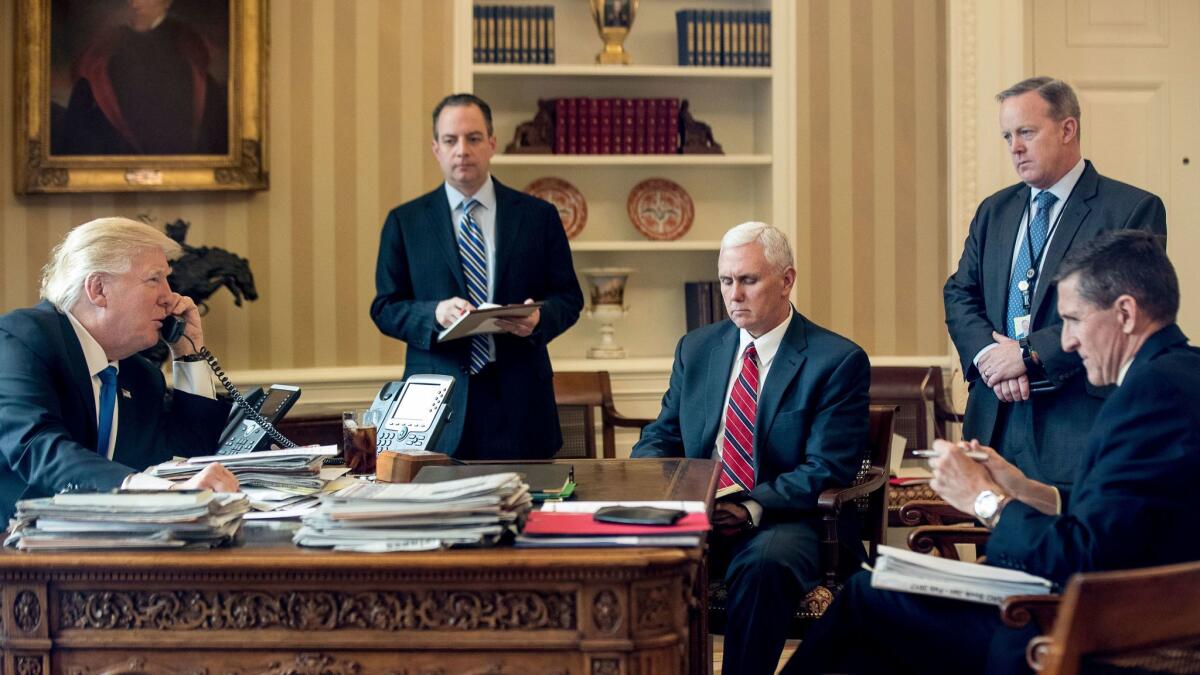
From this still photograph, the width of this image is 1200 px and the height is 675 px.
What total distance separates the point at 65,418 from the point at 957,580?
1.77 m

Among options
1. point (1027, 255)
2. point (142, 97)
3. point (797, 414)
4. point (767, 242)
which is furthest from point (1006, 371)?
point (142, 97)

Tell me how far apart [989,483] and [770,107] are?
128 inches

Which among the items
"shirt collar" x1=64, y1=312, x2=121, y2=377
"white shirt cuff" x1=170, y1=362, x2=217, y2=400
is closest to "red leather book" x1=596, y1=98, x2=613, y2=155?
"white shirt cuff" x1=170, y1=362, x2=217, y2=400

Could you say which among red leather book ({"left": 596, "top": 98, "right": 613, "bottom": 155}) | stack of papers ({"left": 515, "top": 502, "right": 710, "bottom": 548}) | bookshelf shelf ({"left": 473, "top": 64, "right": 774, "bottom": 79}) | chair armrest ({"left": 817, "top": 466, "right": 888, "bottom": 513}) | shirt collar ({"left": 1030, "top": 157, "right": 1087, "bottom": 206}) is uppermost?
bookshelf shelf ({"left": 473, "top": 64, "right": 774, "bottom": 79})

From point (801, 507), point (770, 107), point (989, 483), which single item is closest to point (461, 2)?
point (770, 107)

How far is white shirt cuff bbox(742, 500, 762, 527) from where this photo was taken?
9.74 ft

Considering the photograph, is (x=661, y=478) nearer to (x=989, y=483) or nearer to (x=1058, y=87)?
(x=989, y=483)

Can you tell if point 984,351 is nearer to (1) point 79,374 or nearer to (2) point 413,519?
(2) point 413,519

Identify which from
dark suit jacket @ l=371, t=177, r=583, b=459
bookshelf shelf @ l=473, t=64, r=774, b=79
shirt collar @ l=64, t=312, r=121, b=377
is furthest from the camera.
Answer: bookshelf shelf @ l=473, t=64, r=774, b=79

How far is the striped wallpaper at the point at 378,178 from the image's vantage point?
4.96 metres

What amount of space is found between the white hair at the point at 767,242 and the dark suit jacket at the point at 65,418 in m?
1.35

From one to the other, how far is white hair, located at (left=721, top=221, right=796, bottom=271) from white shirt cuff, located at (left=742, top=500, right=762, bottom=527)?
0.61m

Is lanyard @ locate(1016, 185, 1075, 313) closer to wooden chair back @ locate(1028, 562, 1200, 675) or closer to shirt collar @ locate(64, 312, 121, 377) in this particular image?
wooden chair back @ locate(1028, 562, 1200, 675)

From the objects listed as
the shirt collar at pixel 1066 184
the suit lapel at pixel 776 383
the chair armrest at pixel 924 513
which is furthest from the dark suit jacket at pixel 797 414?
the shirt collar at pixel 1066 184
